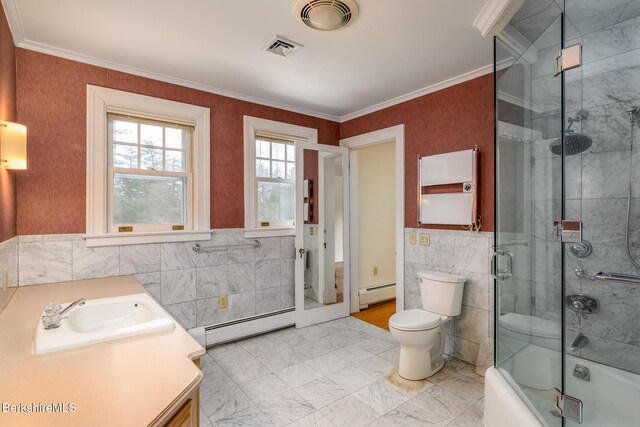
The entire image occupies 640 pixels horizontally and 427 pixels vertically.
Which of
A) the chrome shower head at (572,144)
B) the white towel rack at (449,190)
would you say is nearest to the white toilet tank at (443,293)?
the white towel rack at (449,190)

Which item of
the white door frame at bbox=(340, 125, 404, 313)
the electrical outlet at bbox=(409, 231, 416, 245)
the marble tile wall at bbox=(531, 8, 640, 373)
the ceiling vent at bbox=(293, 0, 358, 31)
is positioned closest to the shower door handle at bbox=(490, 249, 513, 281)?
the marble tile wall at bbox=(531, 8, 640, 373)

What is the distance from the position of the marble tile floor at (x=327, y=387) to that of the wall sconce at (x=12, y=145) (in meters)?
1.82

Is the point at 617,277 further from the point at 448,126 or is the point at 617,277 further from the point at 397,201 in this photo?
the point at 397,201

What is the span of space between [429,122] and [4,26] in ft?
10.1

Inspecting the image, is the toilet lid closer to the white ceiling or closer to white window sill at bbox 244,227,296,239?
white window sill at bbox 244,227,296,239

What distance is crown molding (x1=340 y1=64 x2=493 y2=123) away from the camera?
259cm

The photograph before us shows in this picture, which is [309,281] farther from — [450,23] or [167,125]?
[450,23]

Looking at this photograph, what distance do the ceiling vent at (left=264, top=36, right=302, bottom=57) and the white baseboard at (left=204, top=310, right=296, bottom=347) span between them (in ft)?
8.02

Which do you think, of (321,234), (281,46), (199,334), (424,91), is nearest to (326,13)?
(281,46)

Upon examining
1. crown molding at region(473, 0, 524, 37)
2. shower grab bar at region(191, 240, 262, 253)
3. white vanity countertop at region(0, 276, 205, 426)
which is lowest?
white vanity countertop at region(0, 276, 205, 426)

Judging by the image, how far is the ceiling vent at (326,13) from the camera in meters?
1.71

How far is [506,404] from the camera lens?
1.65 metres

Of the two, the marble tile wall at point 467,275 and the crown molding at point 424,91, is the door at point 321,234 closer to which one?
the crown molding at point 424,91

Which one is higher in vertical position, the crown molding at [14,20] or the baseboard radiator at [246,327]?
the crown molding at [14,20]
